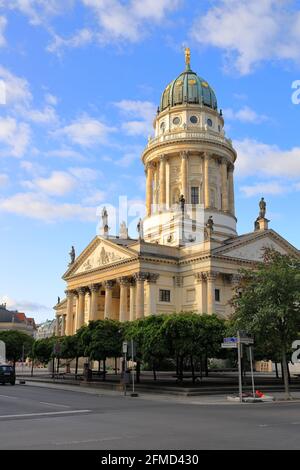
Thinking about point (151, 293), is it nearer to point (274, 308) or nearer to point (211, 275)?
point (211, 275)

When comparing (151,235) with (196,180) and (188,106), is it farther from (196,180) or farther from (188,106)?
(188,106)

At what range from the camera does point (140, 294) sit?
6234cm

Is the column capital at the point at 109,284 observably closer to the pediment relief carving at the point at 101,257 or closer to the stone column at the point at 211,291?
the pediment relief carving at the point at 101,257

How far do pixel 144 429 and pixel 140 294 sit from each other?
156ft

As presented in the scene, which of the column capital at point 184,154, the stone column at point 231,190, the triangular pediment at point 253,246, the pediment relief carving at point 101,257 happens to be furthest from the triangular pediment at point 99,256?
the stone column at point 231,190

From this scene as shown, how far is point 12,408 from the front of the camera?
2194 centimetres

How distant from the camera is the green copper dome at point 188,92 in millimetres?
84500

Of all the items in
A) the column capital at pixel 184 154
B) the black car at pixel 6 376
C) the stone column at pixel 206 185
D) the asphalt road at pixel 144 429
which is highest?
the column capital at pixel 184 154

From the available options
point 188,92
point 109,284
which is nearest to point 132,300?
point 109,284

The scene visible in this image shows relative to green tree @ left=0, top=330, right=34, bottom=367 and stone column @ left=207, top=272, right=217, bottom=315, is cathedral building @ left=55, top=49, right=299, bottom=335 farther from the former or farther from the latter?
green tree @ left=0, top=330, right=34, bottom=367

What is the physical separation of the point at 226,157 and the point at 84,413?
6515 cm

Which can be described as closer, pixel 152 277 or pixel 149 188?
pixel 152 277

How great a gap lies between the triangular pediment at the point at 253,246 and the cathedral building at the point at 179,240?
0.39 feet

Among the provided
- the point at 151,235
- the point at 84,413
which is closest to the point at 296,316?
the point at 84,413
